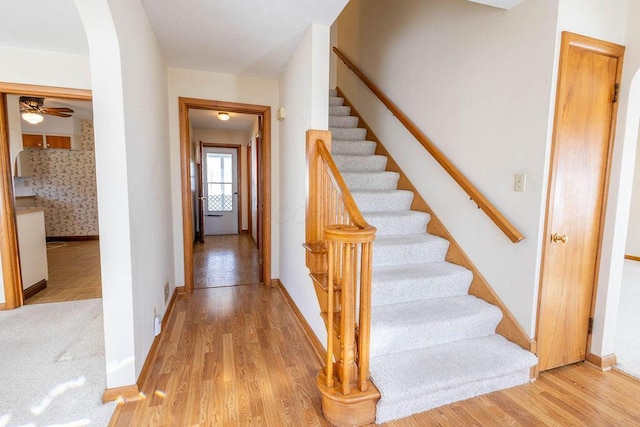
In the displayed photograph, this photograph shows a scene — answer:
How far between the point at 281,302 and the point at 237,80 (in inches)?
95.1

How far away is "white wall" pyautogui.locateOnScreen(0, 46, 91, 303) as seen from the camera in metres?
2.60

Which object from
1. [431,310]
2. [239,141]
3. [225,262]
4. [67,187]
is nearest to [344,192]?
[431,310]

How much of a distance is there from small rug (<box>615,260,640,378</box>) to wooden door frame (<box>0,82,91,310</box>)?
4645 millimetres

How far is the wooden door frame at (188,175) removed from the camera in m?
3.24

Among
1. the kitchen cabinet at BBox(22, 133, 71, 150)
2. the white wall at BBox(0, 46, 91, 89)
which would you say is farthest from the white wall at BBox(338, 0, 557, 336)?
the kitchen cabinet at BBox(22, 133, 71, 150)

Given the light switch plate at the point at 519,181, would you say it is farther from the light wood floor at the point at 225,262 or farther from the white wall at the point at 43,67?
the white wall at the point at 43,67

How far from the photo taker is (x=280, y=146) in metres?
3.41

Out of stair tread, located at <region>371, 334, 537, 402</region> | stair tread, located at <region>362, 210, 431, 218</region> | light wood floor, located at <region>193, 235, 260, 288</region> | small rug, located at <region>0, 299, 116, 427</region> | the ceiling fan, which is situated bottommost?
small rug, located at <region>0, 299, 116, 427</region>

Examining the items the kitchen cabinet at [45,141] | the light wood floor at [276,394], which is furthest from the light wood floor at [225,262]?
the kitchen cabinet at [45,141]

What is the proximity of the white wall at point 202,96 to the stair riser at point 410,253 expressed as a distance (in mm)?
1656

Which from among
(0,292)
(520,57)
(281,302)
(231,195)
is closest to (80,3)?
(520,57)

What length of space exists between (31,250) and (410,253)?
12.6ft

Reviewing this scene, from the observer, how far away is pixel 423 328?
1890 millimetres

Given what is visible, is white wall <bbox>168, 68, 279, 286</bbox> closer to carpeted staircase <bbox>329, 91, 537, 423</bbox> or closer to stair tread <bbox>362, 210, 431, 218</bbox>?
stair tread <bbox>362, 210, 431, 218</bbox>
